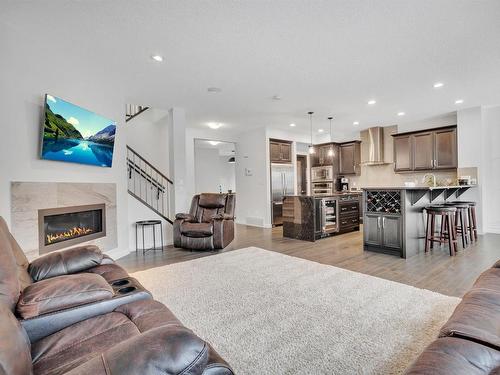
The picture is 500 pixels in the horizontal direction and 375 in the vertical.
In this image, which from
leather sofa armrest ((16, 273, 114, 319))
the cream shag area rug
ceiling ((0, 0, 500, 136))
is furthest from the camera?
ceiling ((0, 0, 500, 136))

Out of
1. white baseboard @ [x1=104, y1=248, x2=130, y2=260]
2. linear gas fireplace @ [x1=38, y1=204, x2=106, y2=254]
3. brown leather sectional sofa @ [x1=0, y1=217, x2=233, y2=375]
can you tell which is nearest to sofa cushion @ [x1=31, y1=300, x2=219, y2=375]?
brown leather sectional sofa @ [x1=0, y1=217, x2=233, y2=375]

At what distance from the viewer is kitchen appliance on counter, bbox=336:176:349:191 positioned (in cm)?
832

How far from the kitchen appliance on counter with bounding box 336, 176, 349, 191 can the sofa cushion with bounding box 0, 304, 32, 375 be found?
826 cm

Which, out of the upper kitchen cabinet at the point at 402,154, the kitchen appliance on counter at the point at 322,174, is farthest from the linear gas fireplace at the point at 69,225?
the upper kitchen cabinet at the point at 402,154

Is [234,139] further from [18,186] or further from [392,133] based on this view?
[18,186]

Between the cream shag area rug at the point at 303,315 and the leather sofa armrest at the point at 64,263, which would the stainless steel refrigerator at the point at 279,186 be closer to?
the cream shag area rug at the point at 303,315

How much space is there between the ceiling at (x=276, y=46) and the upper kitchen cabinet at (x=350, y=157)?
9.84 feet

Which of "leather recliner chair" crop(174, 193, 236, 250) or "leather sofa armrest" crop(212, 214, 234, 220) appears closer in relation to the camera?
"leather recliner chair" crop(174, 193, 236, 250)

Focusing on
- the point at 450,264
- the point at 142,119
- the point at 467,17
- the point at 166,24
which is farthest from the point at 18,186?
the point at 450,264

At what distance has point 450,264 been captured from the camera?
142 inches

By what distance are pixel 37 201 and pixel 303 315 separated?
10.1ft

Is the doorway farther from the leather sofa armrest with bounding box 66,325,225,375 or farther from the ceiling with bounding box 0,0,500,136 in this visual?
the leather sofa armrest with bounding box 66,325,225,375

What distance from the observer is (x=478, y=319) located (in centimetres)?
117

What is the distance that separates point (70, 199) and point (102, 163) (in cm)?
73
